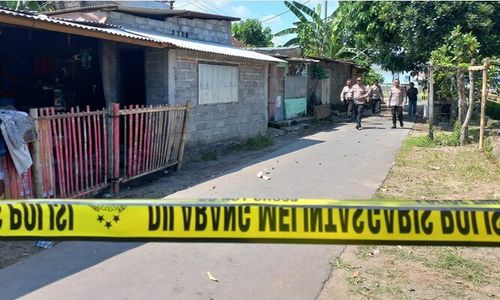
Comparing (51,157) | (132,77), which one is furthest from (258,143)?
(51,157)

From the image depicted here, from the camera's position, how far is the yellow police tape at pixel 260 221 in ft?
6.07

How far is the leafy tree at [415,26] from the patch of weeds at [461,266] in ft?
42.3

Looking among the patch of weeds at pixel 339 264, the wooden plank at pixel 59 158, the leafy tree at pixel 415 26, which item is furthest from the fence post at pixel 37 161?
the leafy tree at pixel 415 26

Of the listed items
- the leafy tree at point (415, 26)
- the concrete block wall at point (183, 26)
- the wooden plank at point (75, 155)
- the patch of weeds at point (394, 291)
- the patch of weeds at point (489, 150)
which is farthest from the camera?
the leafy tree at point (415, 26)

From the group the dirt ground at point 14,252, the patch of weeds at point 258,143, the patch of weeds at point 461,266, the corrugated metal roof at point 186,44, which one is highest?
the corrugated metal roof at point 186,44

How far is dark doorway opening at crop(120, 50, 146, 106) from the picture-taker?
31.0ft

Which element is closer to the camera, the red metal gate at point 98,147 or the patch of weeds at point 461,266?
the patch of weeds at point 461,266

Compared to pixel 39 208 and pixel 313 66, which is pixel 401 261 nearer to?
pixel 39 208

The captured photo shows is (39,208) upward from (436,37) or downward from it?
downward

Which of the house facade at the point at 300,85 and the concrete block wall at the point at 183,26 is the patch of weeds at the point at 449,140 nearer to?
the house facade at the point at 300,85

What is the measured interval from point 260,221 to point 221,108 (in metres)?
9.27

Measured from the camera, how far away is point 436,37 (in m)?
15.6

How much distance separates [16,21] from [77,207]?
14.4 feet

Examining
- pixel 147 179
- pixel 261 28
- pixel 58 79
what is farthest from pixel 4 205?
pixel 261 28
